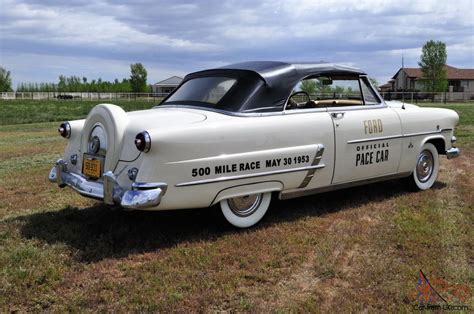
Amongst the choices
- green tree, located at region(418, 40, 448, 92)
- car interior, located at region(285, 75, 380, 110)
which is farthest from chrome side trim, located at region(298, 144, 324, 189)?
green tree, located at region(418, 40, 448, 92)

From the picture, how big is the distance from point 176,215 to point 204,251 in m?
1.09

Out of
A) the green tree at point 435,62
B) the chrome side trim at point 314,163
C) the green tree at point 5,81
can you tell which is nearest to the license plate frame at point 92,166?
the chrome side trim at point 314,163

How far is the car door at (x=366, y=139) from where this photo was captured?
4.98 metres

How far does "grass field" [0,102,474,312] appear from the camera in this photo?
318 centimetres

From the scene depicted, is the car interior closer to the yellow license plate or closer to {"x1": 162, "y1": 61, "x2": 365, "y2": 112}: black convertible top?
{"x1": 162, "y1": 61, "x2": 365, "y2": 112}: black convertible top

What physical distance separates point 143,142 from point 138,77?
72.7 m

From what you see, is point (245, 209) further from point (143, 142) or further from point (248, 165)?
point (143, 142)

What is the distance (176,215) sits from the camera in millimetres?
4969

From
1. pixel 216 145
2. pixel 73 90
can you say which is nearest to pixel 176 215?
pixel 216 145

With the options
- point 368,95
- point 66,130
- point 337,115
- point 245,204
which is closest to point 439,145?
point 368,95

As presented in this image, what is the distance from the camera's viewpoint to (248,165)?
425 centimetres

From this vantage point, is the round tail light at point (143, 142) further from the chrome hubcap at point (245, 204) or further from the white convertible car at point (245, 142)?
the chrome hubcap at point (245, 204)

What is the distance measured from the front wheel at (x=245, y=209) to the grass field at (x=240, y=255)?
92 mm

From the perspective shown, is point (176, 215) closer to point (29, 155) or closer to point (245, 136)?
point (245, 136)
